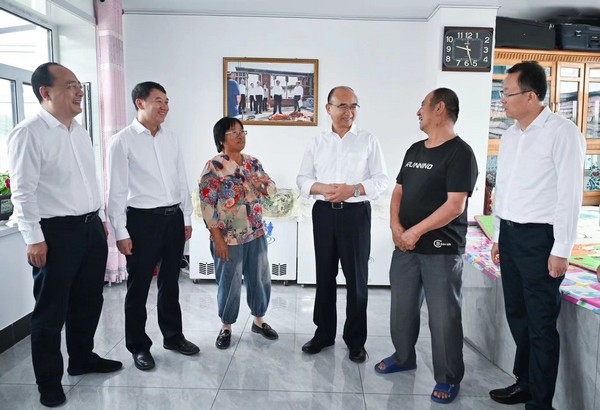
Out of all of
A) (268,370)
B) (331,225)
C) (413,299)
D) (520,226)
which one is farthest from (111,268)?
(520,226)

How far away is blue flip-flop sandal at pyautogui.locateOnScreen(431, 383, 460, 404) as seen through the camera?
213 cm

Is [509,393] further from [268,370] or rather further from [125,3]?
[125,3]

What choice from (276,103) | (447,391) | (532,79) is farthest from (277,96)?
(447,391)

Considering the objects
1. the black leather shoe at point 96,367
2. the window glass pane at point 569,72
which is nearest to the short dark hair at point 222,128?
the black leather shoe at point 96,367

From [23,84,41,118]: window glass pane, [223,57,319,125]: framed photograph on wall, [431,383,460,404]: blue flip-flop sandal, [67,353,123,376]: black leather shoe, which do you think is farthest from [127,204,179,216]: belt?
[223,57,319,125]: framed photograph on wall

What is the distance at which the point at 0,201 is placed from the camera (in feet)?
9.07

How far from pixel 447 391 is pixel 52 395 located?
1902mm

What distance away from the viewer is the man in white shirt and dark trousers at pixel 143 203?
90.8 inches

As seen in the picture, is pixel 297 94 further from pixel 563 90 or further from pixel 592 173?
pixel 592 173

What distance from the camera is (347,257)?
2.50 metres

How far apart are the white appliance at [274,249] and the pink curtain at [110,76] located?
26.1 inches

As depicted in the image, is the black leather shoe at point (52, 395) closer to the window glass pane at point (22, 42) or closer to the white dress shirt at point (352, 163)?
the white dress shirt at point (352, 163)

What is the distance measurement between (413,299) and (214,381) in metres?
1.13

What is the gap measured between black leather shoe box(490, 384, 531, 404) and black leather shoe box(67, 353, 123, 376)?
→ 6.55ft
